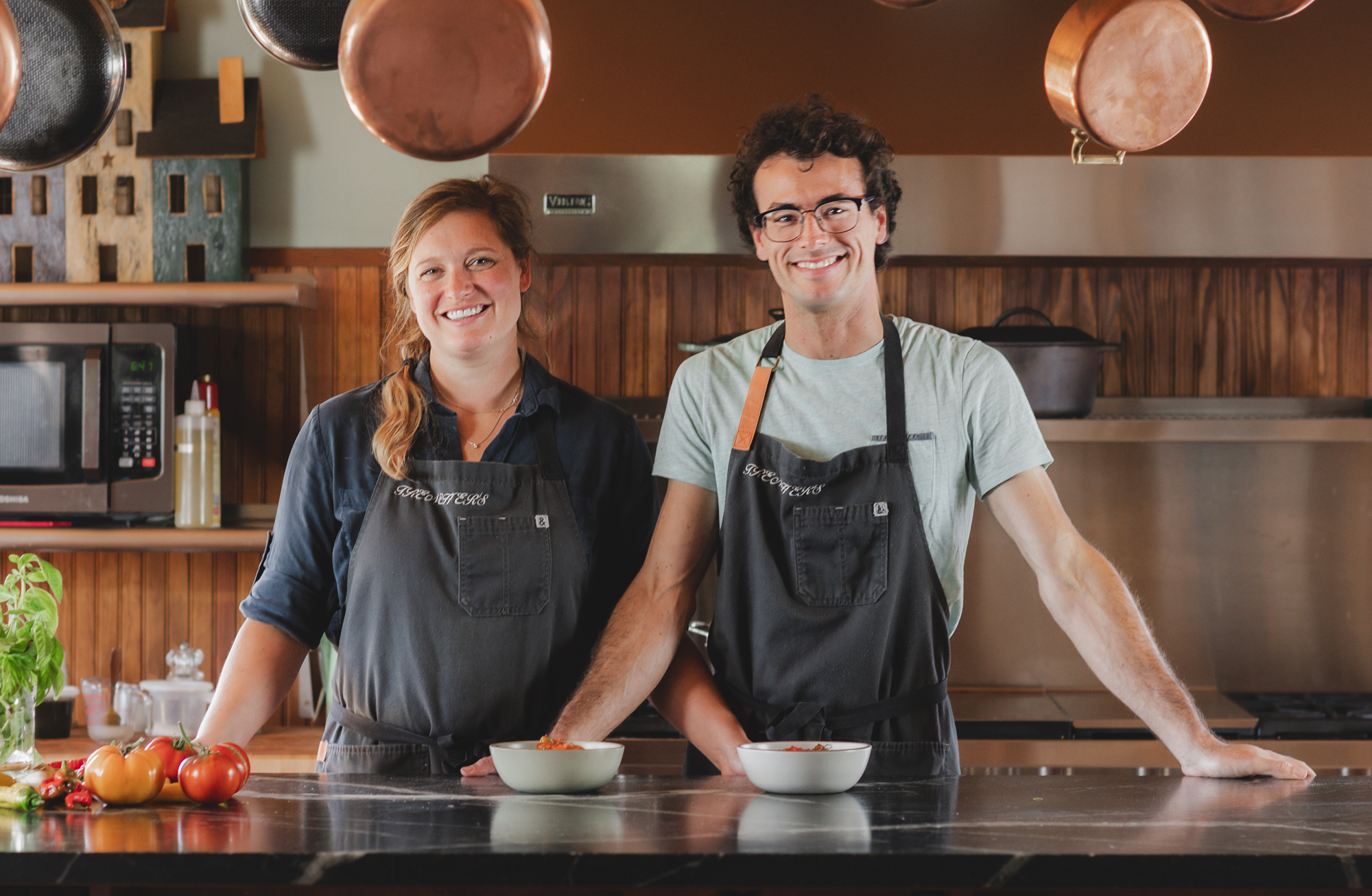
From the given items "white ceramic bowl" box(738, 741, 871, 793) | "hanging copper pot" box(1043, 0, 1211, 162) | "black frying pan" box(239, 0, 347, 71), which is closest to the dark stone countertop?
"white ceramic bowl" box(738, 741, 871, 793)

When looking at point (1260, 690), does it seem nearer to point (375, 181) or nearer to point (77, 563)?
point (375, 181)

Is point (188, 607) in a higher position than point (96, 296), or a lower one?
lower

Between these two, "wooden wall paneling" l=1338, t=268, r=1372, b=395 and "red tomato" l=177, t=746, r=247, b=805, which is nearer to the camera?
"red tomato" l=177, t=746, r=247, b=805

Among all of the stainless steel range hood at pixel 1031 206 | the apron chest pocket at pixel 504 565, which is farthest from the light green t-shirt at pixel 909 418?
the stainless steel range hood at pixel 1031 206

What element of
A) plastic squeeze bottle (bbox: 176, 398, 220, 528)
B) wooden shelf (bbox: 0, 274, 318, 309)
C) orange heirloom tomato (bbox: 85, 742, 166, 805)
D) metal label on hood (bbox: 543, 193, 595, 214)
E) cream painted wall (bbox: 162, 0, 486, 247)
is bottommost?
orange heirloom tomato (bbox: 85, 742, 166, 805)

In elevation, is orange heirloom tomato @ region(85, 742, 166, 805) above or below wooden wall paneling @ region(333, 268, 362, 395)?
below

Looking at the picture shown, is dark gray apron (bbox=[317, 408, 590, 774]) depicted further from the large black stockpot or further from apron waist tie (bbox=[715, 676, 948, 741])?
the large black stockpot

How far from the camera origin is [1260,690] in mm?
3146

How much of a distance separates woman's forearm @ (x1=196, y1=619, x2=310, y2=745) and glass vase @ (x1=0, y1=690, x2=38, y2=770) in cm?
48

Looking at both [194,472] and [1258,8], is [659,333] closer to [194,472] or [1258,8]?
[194,472]

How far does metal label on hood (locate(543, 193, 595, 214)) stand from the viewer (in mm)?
2703

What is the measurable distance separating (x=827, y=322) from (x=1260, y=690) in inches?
79.2

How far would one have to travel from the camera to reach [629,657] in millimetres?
1703

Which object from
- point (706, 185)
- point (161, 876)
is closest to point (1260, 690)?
point (706, 185)
